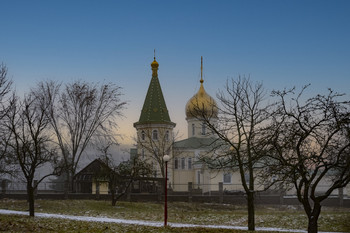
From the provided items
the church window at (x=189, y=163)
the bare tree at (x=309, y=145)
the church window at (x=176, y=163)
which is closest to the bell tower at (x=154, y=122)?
the church window at (x=176, y=163)

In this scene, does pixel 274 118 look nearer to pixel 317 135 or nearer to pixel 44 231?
pixel 317 135

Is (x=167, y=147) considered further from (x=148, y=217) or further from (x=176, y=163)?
(x=148, y=217)

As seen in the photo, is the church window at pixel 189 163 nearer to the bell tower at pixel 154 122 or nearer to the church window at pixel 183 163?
the church window at pixel 183 163

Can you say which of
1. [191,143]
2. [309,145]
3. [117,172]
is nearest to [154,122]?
[191,143]

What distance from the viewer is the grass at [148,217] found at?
57.6 ft

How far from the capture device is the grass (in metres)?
17.5

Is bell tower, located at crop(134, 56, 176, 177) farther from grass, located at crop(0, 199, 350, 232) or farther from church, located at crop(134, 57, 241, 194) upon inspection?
grass, located at crop(0, 199, 350, 232)

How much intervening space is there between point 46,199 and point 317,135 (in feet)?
87.6

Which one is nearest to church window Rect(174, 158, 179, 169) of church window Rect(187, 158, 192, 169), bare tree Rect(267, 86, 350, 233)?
church window Rect(187, 158, 192, 169)

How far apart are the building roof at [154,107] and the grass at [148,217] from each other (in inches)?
785

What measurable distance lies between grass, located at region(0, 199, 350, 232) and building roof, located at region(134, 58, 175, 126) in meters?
19.9

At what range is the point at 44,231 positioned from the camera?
16.0 metres

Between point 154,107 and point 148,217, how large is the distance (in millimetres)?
30039

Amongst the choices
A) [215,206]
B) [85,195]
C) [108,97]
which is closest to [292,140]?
[215,206]
